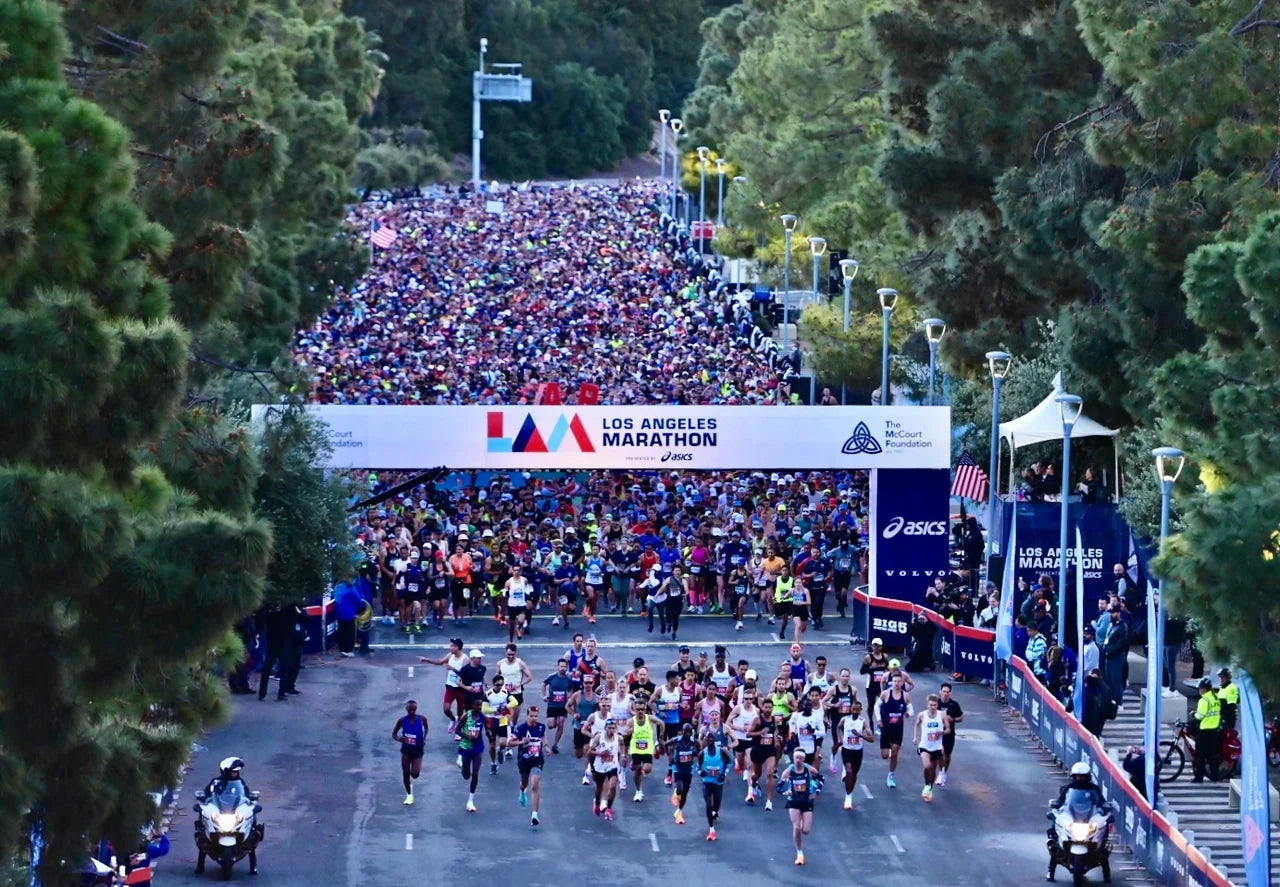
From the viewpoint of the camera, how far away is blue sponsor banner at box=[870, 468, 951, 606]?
35781 millimetres

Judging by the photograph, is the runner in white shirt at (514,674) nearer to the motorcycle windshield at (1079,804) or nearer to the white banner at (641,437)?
the motorcycle windshield at (1079,804)

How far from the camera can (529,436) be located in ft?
116

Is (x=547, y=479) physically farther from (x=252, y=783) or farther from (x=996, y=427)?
(x=252, y=783)

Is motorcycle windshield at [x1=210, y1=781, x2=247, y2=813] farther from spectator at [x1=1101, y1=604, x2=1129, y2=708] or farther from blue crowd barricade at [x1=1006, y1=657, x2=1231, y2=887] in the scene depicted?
spectator at [x1=1101, y1=604, x2=1129, y2=708]

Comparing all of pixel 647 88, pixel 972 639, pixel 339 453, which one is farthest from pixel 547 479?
pixel 647 88

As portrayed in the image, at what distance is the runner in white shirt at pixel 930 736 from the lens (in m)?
25.6

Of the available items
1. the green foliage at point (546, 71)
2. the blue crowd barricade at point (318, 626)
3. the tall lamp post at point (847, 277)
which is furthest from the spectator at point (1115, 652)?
the green foliage at point (546, 71)

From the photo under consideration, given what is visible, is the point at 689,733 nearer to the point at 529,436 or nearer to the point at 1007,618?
the point at 1007,618

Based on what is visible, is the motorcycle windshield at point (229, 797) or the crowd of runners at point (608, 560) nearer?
the motorcycle windshield at point (229, 797)

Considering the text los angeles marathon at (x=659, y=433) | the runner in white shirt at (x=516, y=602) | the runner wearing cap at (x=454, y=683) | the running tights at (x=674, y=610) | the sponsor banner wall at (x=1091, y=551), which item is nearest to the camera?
the runner wearing cap at (x=454, y=683)

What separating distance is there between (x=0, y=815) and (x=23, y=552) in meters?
1.67

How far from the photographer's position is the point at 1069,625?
32.7 meters

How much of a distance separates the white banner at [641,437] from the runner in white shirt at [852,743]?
1043cm

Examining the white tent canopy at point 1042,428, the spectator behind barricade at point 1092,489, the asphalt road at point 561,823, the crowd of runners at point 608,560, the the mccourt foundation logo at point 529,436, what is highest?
the white tent canopy at point 1042,428
